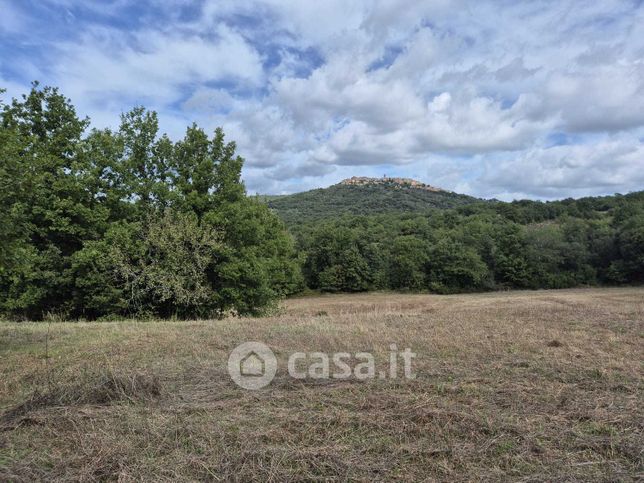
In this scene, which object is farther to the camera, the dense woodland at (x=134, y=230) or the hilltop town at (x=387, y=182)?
Result: the hilltop town at (x=387, y=182)

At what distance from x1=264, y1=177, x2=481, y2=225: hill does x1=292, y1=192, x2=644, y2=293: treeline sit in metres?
38.5

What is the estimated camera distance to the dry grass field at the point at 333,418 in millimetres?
3861

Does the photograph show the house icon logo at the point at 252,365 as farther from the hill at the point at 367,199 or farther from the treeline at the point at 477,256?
the hill at the point at 367,199

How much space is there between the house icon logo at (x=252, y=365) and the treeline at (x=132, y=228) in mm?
12151

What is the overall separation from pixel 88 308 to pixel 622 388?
2206cm

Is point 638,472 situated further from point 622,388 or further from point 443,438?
point 622,388

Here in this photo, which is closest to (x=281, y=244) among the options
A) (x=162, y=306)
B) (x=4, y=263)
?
(x=162, y=306)

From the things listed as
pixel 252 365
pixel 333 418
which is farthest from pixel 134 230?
pixel 333 418

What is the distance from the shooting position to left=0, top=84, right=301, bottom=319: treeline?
19188 mm

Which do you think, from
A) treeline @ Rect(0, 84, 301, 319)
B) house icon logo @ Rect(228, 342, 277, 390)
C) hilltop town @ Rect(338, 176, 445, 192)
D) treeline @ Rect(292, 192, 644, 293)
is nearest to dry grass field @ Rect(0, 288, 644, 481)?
house icon logo @ Rect(228, 342, 277, 390)

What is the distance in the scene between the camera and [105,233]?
19.4 m

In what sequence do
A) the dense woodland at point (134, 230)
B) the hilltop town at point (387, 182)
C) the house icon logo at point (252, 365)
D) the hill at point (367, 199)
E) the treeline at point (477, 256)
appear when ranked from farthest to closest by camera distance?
the hilltop town at point (387, 182) < the hill at point (367, 199) < the treeline at point (477, 256) < the dense woodland at point (134, 230) < the house icon logo at point (252, 365)
